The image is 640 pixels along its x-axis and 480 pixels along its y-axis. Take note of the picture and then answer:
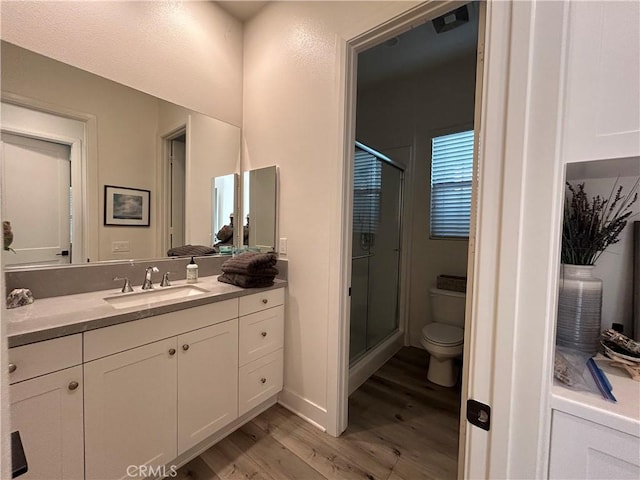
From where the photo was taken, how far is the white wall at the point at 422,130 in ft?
8.55

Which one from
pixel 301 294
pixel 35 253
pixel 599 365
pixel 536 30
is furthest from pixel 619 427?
pixel 35 253

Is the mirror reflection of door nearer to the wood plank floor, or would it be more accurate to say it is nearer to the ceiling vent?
the wood plank floor

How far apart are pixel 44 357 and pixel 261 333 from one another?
102cm

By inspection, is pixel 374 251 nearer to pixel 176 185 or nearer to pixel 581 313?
pixel 176 185

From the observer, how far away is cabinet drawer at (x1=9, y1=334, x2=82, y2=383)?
3.00 feet

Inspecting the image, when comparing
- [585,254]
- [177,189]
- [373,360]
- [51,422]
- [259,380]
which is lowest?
Result: [373,360]

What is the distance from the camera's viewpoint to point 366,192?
98.8 inches

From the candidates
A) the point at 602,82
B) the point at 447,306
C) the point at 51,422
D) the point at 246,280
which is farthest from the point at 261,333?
the point at 602,82

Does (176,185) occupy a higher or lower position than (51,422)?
higher

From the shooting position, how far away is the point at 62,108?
4.64 ft

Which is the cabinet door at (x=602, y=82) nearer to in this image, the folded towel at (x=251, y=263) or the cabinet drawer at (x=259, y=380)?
the folded towel at (x=251, y=263)

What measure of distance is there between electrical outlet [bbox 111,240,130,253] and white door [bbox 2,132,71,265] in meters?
0.19

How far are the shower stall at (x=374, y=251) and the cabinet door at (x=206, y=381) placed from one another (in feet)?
3.41

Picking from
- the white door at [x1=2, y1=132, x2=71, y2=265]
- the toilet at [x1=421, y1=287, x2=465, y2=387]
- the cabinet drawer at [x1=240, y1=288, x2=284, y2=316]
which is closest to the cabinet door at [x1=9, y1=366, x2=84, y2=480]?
the white door at [x1=2, y1=132, x2=71, y2=265]
